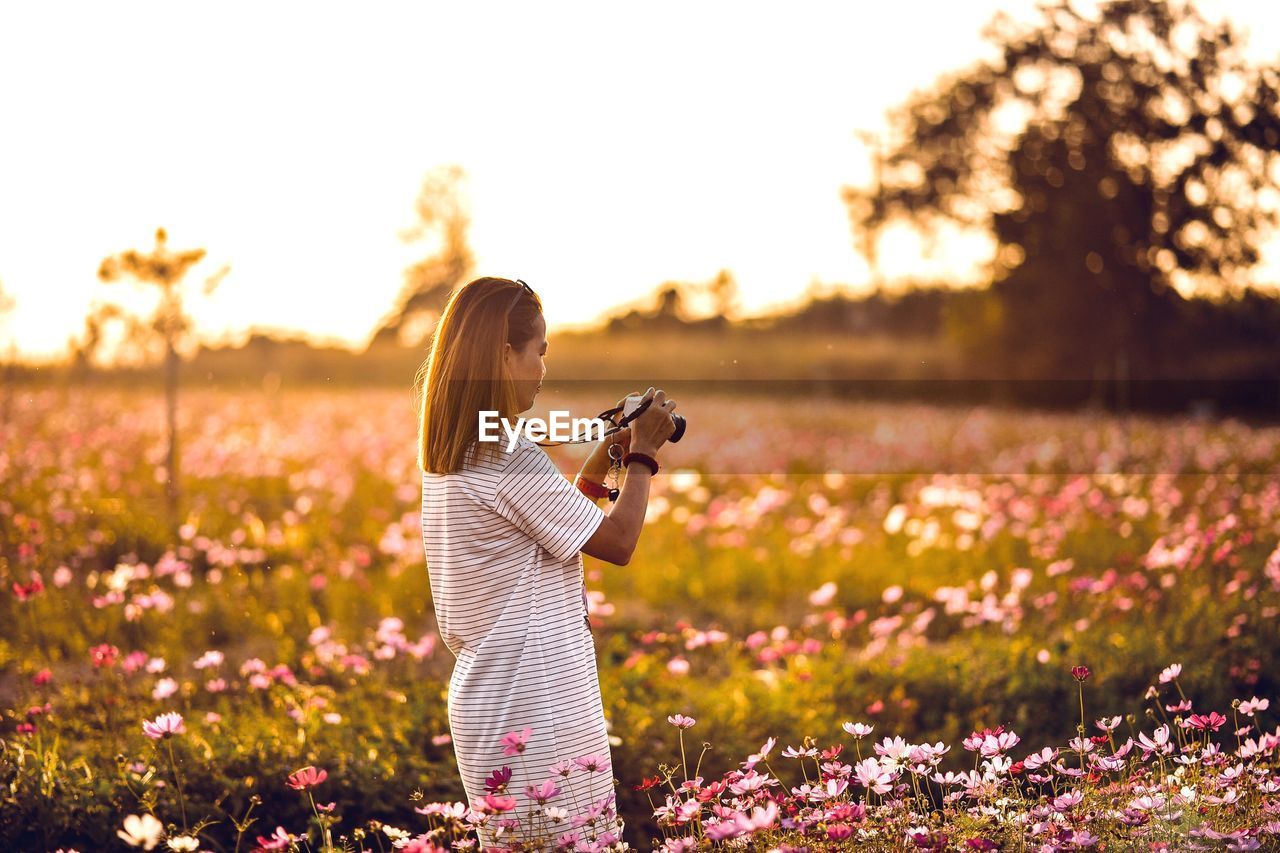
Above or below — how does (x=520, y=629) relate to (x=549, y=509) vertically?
below

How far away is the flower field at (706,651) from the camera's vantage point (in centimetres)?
267

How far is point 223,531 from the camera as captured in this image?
291 inches

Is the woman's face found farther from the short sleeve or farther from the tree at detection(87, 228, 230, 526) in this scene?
the tree at detection(87, 228, 230, 526)

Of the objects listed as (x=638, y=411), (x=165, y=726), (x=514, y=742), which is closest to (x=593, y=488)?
(x=638, y=411)

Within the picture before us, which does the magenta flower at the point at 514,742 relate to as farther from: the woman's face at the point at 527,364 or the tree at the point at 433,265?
the tree at the point at 433,265

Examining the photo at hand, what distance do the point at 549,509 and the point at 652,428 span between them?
0.27 metres

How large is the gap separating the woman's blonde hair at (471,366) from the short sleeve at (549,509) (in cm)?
10

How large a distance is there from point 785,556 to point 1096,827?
4797 mm

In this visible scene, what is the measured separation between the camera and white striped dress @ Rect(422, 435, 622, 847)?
242 cm

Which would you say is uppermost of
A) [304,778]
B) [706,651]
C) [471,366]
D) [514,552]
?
[471,366]

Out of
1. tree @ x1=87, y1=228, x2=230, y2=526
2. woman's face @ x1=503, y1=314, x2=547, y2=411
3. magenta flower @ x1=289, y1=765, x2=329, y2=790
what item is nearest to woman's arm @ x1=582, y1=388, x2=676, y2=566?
woman's face @ x1=503, y1=314, x2=547, y2=411

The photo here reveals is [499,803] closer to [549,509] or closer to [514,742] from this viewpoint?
[514,742]

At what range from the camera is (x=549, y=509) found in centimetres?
241

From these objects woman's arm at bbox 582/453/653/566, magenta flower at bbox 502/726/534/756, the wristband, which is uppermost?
the wristband
